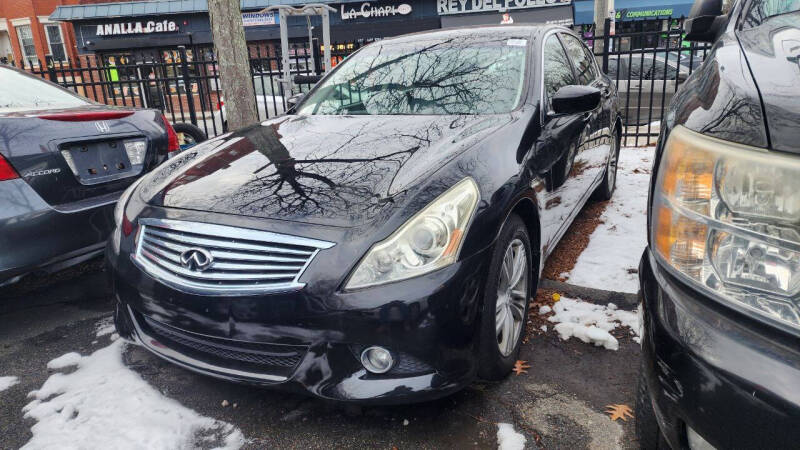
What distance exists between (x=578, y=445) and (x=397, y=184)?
3.95 feet

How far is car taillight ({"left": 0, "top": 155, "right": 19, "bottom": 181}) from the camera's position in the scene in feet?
8.43

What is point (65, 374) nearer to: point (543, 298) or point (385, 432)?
point (385, 432)

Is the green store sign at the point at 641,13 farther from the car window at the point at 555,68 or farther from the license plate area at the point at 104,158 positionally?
the license plate area at the point at 104,158

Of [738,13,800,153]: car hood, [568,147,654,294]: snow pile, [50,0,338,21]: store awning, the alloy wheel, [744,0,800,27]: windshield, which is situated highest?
[50,0,338,21]: store awning

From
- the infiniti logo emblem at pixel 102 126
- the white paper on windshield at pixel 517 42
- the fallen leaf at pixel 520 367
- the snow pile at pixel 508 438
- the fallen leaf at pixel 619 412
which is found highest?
the white paper on windshield at pixel 517 42

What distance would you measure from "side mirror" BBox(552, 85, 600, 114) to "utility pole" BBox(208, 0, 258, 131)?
12.8 feet

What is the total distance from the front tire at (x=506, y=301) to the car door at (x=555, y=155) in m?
0.28

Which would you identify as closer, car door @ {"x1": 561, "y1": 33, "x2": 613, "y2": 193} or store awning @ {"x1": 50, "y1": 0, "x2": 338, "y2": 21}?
car door @ {"x1": 561, "y1": 33, "x2": 613, "y2": 193}

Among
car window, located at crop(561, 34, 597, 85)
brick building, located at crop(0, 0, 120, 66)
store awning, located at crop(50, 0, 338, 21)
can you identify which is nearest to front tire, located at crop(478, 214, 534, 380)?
car window, located at crop(561, 34, 597, 85)

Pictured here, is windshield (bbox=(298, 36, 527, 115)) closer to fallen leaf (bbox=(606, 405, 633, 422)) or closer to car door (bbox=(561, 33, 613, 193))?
car door (bbox=(561, 33, 613, 193))

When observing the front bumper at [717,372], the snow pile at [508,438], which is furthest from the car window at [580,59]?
the front bumper at [717,372]

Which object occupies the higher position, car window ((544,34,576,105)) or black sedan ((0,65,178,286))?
car window ((544,34,576,105))

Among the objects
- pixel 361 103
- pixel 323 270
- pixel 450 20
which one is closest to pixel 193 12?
pixel 450 20

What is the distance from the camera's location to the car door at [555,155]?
270cm
